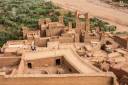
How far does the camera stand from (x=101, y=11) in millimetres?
49000

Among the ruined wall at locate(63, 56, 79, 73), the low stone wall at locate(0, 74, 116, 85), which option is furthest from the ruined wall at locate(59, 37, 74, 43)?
the low stone wall at locate(0, 74, 116, 85)

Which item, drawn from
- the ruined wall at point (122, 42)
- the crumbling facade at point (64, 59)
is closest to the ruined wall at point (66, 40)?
the crumbling facade at point (64, 59)

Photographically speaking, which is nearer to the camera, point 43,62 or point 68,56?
point 43,62

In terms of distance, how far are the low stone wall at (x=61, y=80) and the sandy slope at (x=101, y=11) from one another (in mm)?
24458

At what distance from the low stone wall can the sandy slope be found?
24458 millimetres

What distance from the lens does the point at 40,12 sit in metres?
45.1

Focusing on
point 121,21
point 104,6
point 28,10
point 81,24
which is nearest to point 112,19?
point 121,21

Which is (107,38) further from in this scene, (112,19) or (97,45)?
(112,19)

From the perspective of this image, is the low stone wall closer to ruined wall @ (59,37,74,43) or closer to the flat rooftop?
the flat rooftop

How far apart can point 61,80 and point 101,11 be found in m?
35.9

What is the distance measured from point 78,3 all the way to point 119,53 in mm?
35565

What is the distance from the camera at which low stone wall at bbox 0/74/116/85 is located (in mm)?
14336

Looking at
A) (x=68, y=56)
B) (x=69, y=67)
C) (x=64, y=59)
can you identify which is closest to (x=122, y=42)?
(x=68, y=56)

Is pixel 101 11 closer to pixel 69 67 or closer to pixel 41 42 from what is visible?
pixel 41 42
